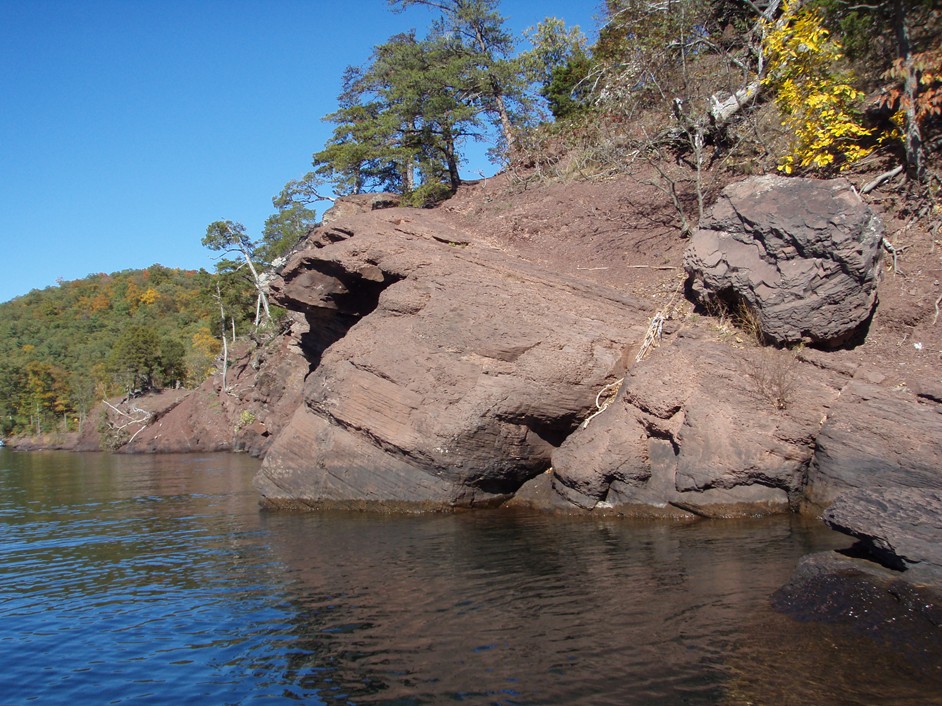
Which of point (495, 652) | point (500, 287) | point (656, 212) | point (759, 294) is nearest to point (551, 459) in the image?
point (500, 287)

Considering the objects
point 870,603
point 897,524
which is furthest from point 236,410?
point 870,603

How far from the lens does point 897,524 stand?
24.5 feet

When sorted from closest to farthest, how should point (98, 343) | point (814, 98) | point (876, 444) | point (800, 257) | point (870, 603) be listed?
point (870, 603) < point (876, 444) < point (800, 257) < point (814, 98) < point (98, 343)

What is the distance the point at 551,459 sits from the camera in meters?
13.8

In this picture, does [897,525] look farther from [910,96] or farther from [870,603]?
[910,96]

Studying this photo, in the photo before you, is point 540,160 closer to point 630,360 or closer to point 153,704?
point 630,360

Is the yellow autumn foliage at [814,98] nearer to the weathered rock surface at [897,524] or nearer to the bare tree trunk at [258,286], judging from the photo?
the weathered rock surface at [897,524]

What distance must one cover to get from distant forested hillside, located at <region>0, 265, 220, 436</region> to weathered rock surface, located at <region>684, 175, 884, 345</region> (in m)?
43.0

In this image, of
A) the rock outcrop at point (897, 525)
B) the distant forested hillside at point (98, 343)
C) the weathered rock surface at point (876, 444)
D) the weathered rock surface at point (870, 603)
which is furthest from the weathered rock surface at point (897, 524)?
the distant forested hillside at point (98, 343)

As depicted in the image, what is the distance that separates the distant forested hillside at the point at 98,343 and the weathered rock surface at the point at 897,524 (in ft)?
157

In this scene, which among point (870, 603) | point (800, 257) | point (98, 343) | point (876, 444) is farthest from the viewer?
point (98, 343)

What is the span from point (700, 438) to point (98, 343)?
77081mm

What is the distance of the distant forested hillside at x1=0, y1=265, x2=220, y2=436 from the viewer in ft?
176

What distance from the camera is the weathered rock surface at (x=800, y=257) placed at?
12.2 metres
